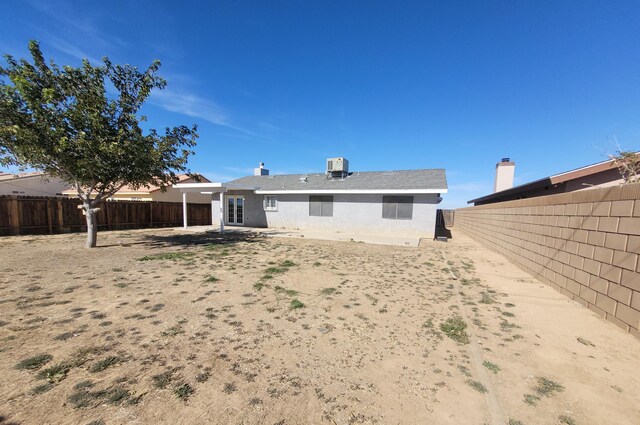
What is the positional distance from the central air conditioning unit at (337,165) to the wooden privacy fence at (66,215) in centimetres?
1169

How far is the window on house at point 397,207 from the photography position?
14.7m

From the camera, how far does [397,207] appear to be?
49.0ft

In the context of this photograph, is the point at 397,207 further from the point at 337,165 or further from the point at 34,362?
the point at 34,362

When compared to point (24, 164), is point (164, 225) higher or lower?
lower

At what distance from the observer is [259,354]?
296 cm

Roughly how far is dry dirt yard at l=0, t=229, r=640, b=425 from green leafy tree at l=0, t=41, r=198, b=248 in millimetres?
3738

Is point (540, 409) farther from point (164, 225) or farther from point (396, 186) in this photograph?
point (164, 225)

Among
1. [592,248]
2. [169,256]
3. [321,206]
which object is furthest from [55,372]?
[321,206]

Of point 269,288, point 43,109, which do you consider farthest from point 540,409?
point 43,109

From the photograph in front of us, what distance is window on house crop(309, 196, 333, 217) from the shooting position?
1659 cm

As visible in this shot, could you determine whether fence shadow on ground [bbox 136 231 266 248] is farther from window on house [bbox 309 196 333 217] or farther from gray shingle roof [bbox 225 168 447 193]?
window on house [bbox 309 196 333 217]

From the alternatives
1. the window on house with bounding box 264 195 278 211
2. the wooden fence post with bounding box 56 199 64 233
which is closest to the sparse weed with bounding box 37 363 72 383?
the wooden fence post with bounding box 56 199 64 233

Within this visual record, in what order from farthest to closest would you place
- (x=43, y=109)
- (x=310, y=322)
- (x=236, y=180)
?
(x=236, y=180) < (x=43, y=109) < (x=310, y=322)

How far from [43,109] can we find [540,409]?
40.5 ft
